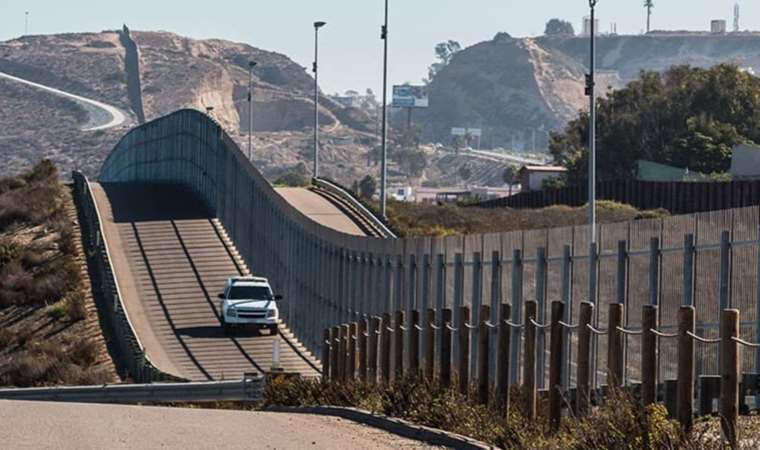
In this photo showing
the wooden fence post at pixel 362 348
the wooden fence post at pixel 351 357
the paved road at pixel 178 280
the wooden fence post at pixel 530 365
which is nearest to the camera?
the wooden fence post at pixel 530 365

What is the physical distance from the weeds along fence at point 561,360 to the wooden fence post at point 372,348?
0.07 feet

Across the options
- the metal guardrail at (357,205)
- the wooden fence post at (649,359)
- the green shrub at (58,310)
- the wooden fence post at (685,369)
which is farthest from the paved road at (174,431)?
the metal guardrail at (357,205)

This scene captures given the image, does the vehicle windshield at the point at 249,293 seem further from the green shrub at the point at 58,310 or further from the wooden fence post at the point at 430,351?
the wooden fence post at the point at 430,351

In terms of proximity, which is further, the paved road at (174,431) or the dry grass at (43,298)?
the dry grass at (43,298)

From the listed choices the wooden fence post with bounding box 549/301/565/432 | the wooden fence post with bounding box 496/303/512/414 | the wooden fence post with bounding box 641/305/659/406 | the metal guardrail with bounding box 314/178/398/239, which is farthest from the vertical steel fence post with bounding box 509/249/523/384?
the metal guardrail with bounding box 314/178/398/239

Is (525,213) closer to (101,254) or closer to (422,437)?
(101,254)

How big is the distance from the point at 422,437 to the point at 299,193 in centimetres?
8155

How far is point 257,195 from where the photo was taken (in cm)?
7325

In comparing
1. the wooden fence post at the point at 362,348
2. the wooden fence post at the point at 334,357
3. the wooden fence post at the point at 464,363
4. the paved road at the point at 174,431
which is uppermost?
the wooden fence post at the point at 464,363

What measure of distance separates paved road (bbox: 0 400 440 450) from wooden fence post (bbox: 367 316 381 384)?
18.1ft

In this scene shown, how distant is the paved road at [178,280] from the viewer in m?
54.5

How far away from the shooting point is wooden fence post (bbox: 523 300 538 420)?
1958 centimetres

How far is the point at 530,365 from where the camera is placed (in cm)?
1967

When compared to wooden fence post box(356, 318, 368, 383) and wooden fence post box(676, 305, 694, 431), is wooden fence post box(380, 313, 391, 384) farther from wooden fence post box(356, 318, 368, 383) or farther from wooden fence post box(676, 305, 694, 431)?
wooden fence post box(676, 305, 694, 431)
